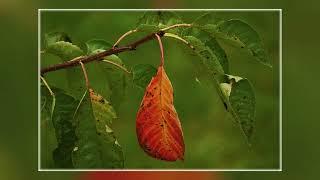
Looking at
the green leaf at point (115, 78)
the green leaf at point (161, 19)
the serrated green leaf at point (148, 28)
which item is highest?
the green leaf at point (161, 19)

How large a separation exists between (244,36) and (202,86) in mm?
156

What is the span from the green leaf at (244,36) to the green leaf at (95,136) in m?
0.33

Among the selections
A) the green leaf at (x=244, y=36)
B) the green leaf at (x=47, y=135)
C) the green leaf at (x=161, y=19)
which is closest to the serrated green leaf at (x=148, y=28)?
the green leaf at (x=161, y=19)

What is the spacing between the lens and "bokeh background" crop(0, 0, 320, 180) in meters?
1.15

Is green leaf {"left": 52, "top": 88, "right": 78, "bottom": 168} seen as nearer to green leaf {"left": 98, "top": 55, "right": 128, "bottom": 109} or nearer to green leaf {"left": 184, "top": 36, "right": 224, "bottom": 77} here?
green leaf {"left": 98, "top": 55, "right": 128, "bottom": 109}

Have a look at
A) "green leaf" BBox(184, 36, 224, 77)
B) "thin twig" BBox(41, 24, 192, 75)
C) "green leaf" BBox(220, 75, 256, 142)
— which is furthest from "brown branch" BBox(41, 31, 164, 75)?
"green leaf" BBox(220, 75, 256, 142)

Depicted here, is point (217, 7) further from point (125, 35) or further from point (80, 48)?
point (80, 48)

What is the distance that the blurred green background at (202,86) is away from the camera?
1.14 meters

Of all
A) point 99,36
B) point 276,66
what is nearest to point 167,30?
point 99,36

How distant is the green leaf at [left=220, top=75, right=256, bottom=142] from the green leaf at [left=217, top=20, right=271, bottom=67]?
72 millimetres

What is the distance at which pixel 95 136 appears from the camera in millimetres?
1108

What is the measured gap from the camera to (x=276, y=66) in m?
1.15

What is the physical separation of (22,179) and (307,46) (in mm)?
769

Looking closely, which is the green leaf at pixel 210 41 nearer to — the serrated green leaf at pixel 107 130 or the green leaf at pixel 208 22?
the green leaf at pixel 208 22
